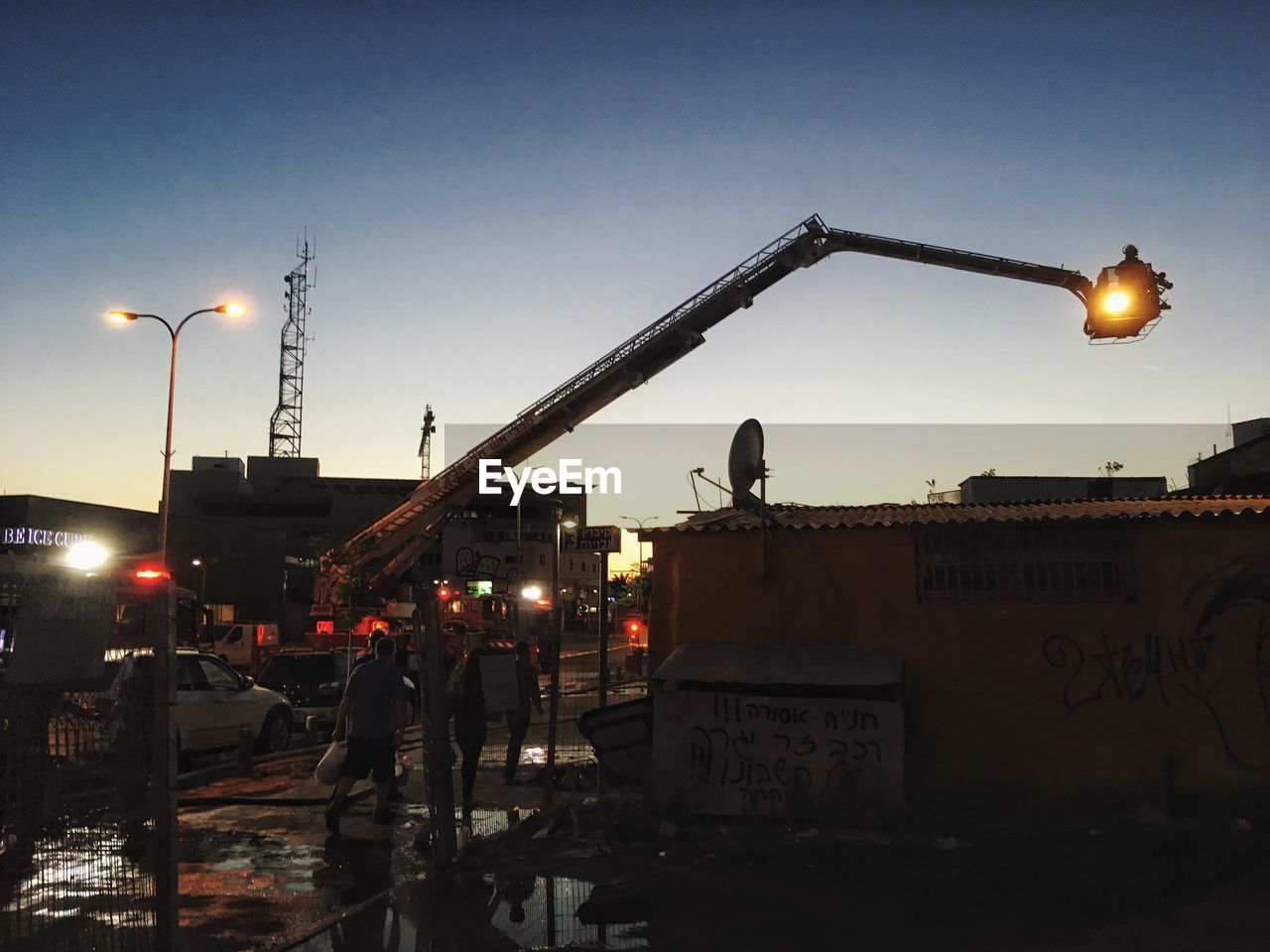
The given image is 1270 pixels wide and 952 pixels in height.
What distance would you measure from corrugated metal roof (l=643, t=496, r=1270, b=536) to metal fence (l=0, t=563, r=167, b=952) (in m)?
6.57

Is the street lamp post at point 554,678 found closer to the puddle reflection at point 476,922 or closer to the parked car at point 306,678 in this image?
the puddle reflection at point 476,922

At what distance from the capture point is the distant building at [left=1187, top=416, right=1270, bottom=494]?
17.5 metres

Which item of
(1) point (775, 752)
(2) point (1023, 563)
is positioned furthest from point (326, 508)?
(2) point (1023, 563)

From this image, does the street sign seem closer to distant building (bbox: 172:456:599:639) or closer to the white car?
the white car

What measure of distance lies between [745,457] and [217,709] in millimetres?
8261

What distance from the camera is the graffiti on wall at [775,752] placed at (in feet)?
30.8

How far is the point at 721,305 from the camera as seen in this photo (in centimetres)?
2095

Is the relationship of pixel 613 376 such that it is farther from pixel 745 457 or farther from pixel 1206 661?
pixel 1206 661

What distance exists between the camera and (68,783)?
5305mm

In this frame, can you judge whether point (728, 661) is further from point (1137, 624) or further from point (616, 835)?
point (1137, 624)

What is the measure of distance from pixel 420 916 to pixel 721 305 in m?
16.3

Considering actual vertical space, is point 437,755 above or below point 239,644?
above

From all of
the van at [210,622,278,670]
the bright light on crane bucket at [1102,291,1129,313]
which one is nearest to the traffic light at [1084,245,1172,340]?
the bright light on crane bucket at [1102,291,1129,313]

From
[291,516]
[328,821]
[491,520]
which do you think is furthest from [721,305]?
[291,516]
